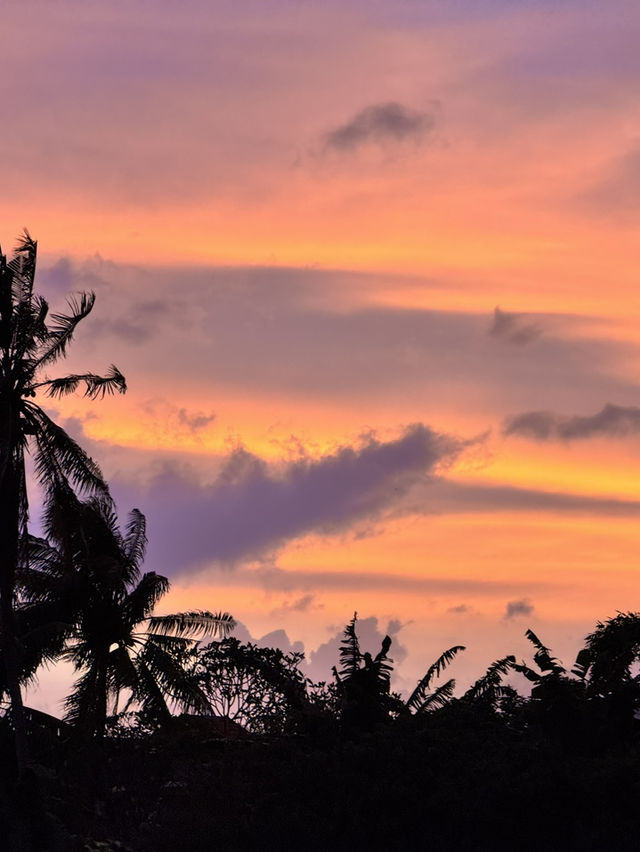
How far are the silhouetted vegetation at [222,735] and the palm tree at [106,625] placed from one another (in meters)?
0.07

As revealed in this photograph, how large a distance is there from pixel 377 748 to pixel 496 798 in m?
3.75

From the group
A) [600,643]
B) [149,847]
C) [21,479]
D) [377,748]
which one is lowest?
[149,847]

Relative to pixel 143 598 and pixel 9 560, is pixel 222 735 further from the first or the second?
pixel 9 560

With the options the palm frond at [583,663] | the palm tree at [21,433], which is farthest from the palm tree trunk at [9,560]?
the palm frond at [583,663]

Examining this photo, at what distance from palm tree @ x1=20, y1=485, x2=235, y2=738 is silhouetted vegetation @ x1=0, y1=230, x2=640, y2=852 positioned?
0.07 meters

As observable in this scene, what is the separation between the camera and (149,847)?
32656 millimetres

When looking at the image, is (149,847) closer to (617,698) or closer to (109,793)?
(109,793)

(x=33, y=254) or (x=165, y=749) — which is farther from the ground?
(x=33, y=254)

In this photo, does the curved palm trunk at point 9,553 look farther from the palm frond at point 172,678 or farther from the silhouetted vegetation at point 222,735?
the palm frond at point 172,678

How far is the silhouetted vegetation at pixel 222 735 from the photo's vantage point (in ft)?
107

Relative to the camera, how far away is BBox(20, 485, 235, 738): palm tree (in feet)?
143

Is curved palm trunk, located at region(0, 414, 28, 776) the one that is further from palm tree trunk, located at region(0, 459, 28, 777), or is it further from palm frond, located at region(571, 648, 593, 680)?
palm frond, located at region(571, 648, 593, 680)

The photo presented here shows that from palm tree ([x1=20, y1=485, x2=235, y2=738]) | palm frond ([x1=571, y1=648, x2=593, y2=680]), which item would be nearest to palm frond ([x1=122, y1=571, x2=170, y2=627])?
palm tree ([x1=20, y1=485, x2=235, y2=738])

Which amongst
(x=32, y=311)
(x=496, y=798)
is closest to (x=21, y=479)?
(x=32, y=311)
